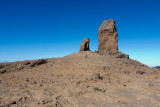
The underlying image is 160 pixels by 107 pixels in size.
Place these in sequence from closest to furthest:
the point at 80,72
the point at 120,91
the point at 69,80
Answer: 1. the point at 120,91
2. the point at 69,80
3. the point at 80,72

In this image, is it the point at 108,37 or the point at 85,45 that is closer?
the point at 108,37

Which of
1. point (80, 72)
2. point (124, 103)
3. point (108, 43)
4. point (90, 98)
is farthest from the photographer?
point (108, 43)

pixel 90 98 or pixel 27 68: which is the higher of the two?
pixel 27 68

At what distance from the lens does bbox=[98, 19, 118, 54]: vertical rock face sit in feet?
72.5

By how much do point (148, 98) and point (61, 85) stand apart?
5.24m

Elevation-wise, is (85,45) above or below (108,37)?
below

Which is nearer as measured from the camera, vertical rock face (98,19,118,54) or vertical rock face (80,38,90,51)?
vertical rock face (98,19,118,54)

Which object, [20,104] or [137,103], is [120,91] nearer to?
[137,103]

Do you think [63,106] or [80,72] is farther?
[80,72]

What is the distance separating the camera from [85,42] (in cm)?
2666

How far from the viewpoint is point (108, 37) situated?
74.9 feet

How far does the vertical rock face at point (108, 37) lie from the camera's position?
2211 cm

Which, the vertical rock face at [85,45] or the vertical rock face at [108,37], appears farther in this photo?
the vertical rock face at [85,45]

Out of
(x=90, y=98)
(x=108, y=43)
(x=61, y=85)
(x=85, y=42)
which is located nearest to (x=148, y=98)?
(x=90, y=98)
